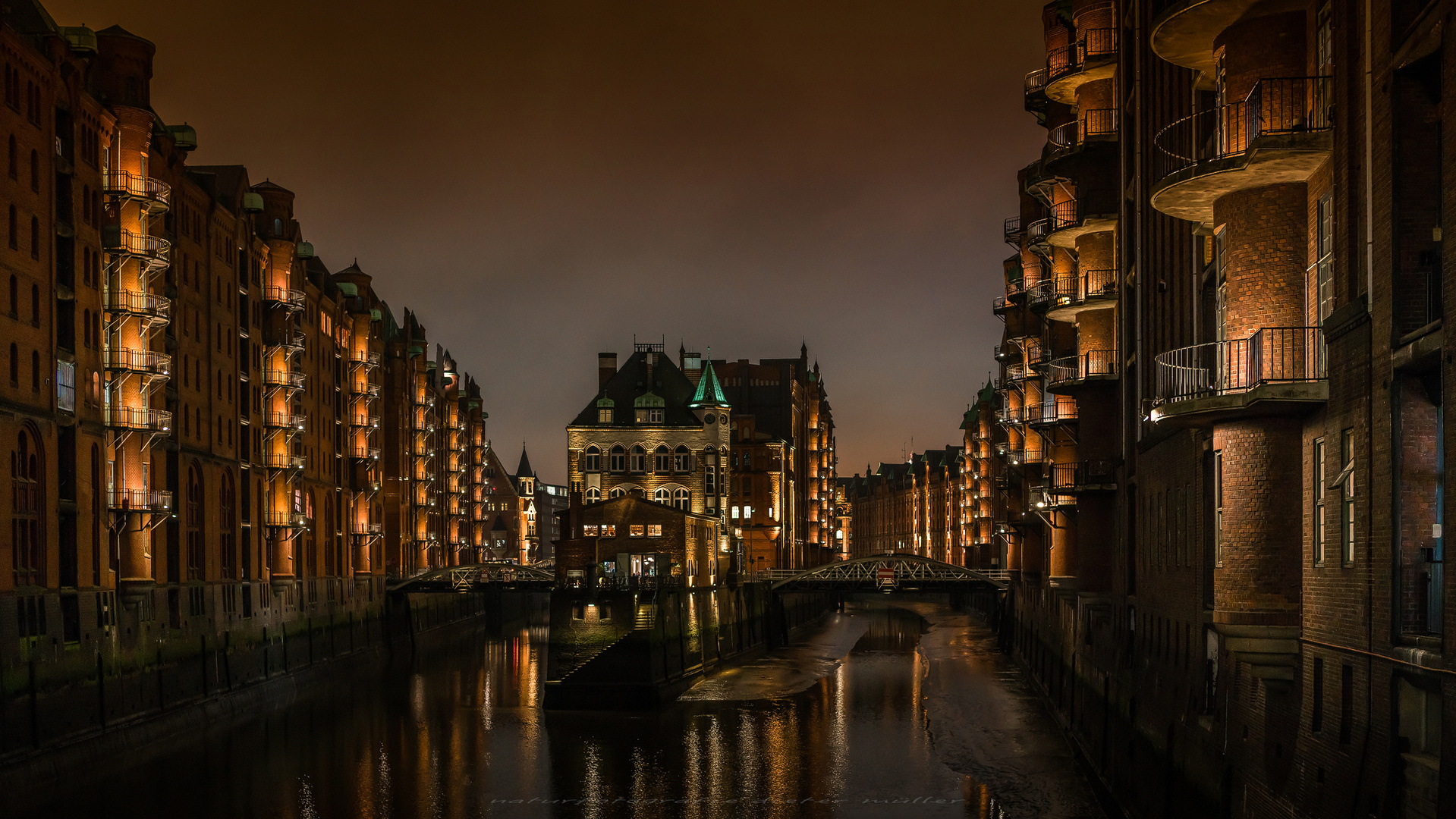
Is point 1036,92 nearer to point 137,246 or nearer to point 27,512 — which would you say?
point 137,246

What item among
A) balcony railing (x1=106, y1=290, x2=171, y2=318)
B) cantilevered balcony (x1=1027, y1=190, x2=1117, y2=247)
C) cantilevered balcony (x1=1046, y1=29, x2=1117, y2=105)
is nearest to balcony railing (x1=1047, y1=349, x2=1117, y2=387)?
cantilevered balcony (x1=1027, y1=190, x2=1117, y2=247)

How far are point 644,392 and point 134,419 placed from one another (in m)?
54.4

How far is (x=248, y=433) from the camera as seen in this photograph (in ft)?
227

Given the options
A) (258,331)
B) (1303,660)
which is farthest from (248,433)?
(1303,660)

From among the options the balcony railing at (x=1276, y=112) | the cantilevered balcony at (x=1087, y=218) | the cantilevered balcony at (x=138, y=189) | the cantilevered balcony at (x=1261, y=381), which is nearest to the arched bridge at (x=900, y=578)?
the cantilevered balcony at (x=1087, y=218)

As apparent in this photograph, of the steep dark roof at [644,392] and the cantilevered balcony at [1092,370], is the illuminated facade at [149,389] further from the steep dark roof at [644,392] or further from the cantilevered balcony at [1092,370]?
the cantilevered balcony at [1092,370]

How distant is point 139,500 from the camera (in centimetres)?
5116

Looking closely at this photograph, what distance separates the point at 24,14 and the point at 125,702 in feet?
72.3

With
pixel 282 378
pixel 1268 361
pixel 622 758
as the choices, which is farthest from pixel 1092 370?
pixel 282 378

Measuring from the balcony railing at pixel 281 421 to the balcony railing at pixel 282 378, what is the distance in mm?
1418

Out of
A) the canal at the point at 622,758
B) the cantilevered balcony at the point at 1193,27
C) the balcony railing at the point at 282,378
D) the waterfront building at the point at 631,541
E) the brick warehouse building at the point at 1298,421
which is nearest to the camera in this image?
the brick warehouse building at the point at 1298,421

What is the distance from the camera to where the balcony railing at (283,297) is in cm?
7221

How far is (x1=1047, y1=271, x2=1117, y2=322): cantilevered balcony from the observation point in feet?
138

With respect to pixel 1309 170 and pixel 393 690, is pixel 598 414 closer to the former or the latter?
pixel 393 690
